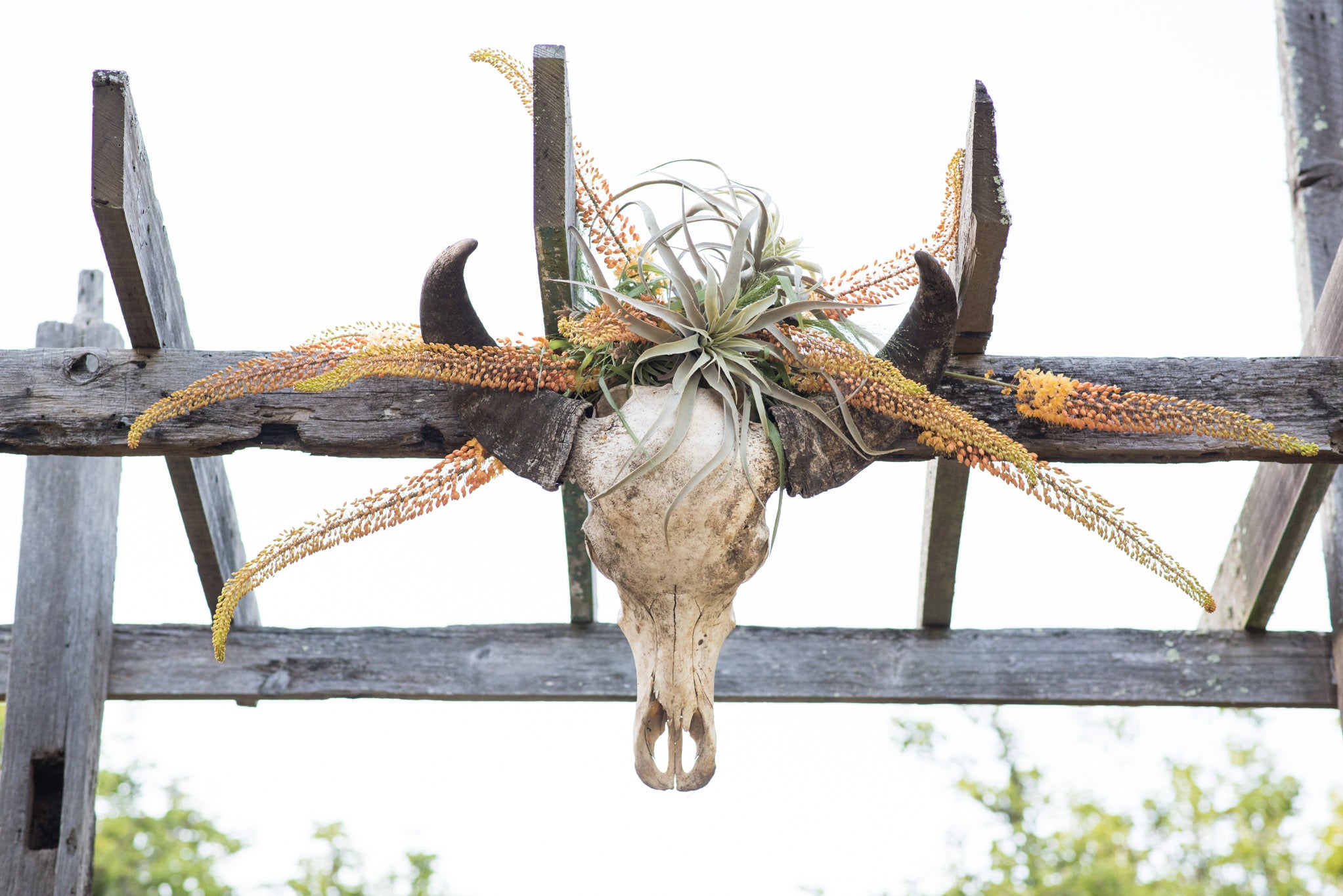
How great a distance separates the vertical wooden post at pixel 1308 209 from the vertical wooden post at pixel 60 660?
2767mm

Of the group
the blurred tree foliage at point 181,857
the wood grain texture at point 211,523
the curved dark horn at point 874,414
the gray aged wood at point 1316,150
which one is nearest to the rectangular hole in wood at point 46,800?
the wood grain texture at point 211,523

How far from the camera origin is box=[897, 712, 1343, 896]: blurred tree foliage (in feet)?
19.3

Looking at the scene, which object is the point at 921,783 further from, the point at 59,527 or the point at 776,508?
the point at 776,508

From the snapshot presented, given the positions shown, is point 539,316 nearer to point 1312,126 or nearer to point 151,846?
point 1312,126

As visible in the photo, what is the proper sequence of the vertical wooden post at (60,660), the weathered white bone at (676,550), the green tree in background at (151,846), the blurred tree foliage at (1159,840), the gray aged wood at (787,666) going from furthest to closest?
1. the blurred tree foliage at (1159,840)
2. the green tree in background at (151,846)
3. the gray aged wood at (787,666)
4. the vertical wooden post at (60,660)
5. the weathered white bone at (676,550)

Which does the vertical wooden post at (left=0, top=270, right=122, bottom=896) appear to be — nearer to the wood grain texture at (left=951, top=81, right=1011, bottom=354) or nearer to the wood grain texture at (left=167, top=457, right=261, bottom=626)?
the wood grain texture at (left=167, top=457, right=261, bottom=626)

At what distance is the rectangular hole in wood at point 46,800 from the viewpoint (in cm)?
263

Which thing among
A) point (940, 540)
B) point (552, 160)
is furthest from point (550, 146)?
point (940, 540)

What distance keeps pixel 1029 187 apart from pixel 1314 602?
93.6 inches

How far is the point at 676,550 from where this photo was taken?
1526 mm

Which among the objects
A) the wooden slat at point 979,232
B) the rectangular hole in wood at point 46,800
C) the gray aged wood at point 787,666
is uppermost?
the wooden slat at point 979,232

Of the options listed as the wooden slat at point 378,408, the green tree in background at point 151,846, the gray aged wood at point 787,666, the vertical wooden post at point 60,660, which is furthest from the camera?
the green tree in background at point 151,846

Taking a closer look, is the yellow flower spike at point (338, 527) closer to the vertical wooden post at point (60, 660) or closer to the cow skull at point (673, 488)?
the cow skull at point (673, 488)

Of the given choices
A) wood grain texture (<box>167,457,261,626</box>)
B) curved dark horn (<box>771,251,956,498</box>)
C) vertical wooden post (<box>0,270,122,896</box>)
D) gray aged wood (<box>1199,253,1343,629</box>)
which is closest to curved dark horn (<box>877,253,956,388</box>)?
curved dark horn (<box>771,251,956,498</box>)
